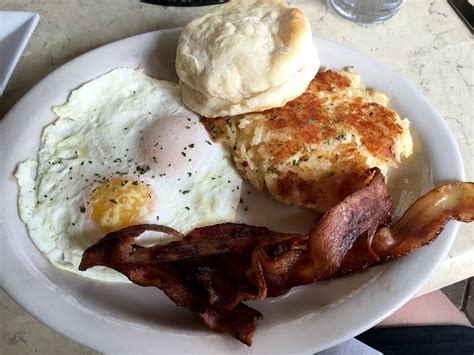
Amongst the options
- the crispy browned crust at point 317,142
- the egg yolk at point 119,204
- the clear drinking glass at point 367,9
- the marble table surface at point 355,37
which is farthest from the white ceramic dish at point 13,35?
the clear drinking glass at point 367,9

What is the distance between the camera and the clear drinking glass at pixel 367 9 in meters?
2.20

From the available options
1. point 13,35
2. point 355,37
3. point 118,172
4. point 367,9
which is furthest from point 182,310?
point 367,9

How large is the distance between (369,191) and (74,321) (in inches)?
30.1

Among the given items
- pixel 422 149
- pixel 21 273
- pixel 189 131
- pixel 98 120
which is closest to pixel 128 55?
pixel 98 120

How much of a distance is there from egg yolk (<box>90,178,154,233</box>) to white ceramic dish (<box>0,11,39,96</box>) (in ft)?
1.77

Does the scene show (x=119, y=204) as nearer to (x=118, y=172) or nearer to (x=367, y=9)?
(x=118, y=172)

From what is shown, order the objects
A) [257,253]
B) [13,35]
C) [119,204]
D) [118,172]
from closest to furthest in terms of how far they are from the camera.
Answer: [257,253]
[119,204]
[118,172]
[13,35]

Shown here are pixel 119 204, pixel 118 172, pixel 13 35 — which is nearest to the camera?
pixel 119 204

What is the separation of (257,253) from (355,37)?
1200mm

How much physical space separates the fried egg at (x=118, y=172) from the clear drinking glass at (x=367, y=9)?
2.81 feet

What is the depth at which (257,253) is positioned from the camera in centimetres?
128

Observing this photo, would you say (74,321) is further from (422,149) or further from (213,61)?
(422,149)

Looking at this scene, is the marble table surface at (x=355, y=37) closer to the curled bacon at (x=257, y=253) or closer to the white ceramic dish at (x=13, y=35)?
the white ceramic dish at (x=13, y=35)

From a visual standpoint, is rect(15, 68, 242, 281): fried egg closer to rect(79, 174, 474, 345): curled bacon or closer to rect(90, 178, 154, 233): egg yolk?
rect(90, 178, 154, 233): egg yolk
